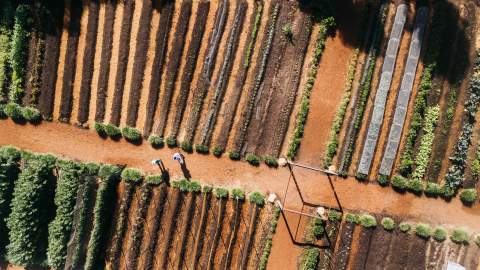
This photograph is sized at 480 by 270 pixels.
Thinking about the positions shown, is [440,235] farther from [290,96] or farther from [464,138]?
[290,96]

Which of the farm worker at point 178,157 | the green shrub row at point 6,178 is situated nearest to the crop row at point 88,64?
the green shrub row at point 6,178

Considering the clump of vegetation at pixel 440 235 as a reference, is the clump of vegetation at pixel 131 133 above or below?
above

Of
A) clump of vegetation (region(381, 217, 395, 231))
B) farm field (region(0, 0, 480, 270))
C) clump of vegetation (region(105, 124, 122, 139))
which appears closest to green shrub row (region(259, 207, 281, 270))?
Result: farm field (region(0, 0, 480, 270))

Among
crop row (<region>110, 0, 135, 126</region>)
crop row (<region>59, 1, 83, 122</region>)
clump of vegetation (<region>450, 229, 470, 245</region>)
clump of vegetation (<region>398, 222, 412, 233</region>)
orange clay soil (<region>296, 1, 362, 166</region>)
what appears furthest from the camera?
crop row (<region>59, 1, 83, 122</region>)

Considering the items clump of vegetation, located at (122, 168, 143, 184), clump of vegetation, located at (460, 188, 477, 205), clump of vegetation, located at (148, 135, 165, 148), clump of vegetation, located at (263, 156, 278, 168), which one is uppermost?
clump of vegetation, located at (460, 188, 477, 205)

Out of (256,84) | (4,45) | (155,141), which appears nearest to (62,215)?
(155,141)

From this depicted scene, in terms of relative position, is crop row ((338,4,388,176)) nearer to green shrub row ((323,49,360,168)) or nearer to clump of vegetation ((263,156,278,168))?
green shrub row ((323,49,360,168))

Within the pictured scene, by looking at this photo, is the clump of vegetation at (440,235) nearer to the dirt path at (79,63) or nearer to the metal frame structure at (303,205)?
the metal frame structure at (303,205)
